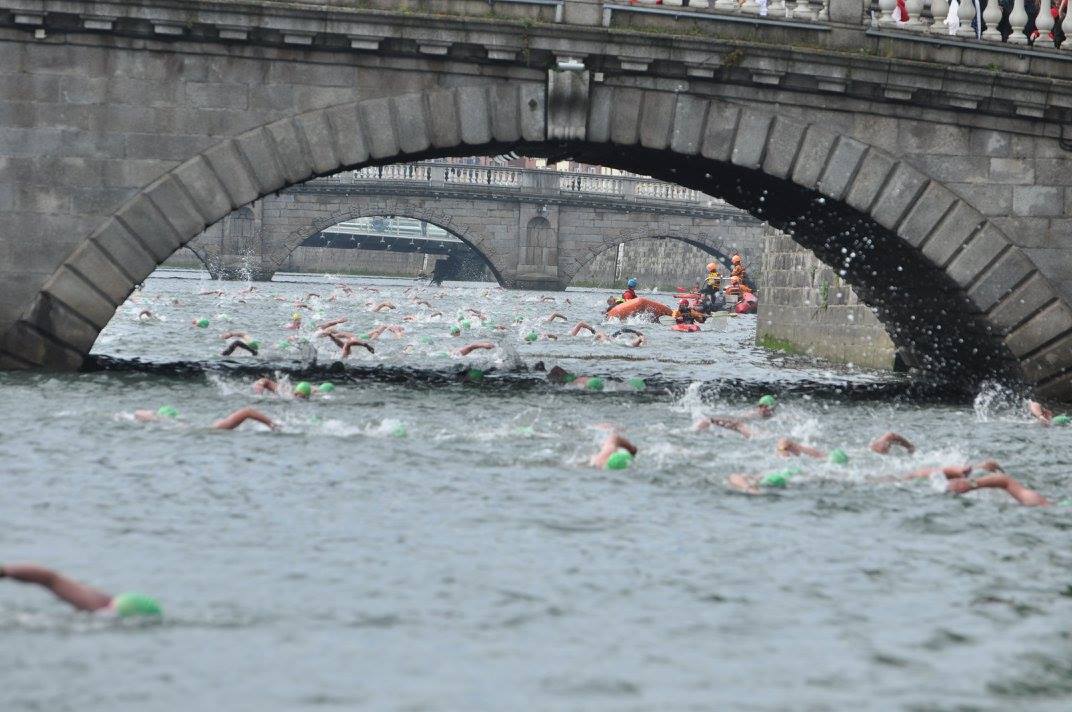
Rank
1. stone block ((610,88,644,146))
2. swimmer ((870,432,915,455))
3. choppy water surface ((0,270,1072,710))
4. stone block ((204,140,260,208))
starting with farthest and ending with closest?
stone block ((610,88,644,146)) < stone block ((204,140,260,208)) < swimmer ((870,432,915,455)) < choppy water surface ((0,270,1072,710))

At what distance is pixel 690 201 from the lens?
7838 cm

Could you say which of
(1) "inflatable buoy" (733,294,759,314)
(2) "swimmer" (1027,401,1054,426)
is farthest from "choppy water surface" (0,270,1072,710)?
(1) "inflatable buoy" (733,294,759,314)

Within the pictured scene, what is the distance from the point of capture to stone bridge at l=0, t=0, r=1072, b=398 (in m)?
18.3

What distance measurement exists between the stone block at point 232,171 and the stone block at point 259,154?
61mm

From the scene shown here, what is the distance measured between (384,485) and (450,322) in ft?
91.9

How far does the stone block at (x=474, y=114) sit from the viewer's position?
62.1ft

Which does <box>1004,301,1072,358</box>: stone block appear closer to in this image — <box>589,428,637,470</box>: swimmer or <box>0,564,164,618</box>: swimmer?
<box>589,428,637,470</box>: swimmer

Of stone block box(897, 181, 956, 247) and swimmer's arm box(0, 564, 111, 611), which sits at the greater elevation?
stone block box(897, 181, 956, 247)

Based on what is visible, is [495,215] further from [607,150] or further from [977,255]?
[977,255]

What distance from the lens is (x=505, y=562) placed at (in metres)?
9.73

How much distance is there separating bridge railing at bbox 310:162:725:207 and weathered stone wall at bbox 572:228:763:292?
1454 centimetres

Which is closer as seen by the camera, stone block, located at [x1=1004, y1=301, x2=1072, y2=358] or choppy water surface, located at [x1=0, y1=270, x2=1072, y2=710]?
choppy water surface, located at [x1=0, y1=270, x2=1072, y2=710]

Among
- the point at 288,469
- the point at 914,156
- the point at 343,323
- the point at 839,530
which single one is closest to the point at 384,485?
the point at 288,469

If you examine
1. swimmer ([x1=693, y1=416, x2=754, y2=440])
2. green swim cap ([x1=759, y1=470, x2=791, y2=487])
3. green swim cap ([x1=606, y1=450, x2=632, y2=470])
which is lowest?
green swim cap ([x1=759, y1=470, x2=791, y2=487])
